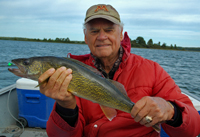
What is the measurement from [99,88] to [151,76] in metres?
1.08

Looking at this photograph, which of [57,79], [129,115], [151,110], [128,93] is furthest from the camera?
[128,93]

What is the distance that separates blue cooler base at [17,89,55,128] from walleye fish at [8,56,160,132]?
2.35 m

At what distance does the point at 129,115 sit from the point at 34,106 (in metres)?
3.20

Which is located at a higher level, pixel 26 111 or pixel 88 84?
pixel 88 84

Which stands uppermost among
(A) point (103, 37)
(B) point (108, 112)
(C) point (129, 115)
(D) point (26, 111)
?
(A) point (103, 37)

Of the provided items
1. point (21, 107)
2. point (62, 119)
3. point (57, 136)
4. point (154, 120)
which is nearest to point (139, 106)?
point (154, 120)

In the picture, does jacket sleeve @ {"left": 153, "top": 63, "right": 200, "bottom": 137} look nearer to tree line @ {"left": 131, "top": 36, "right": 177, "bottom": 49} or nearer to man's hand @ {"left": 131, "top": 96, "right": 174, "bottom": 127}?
man's hand @ {"left": 131, "top": 96, "right": 174, "bottom": 127}

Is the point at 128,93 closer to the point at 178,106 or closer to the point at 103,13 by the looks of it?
the point at 178,106

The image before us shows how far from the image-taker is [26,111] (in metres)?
4.74

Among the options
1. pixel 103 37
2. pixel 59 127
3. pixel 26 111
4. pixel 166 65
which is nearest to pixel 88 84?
pixel 59 127

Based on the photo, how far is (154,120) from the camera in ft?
6.88

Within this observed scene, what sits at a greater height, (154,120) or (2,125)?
(154,120)

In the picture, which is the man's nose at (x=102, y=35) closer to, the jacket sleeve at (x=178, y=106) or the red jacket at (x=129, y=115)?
the red jacket at (x=129, y=115)

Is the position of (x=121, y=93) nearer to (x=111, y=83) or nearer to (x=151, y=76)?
(x=111, y=83)
